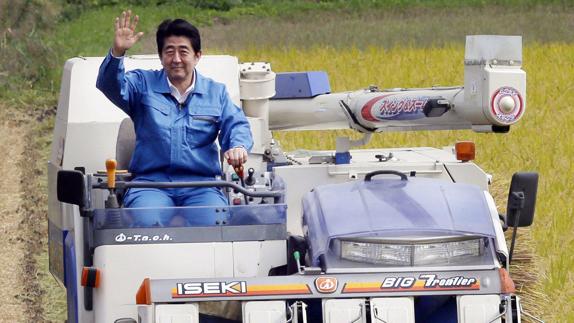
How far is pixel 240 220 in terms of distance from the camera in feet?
22.7

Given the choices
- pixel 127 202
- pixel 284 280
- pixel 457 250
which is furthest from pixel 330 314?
pixel 127 202

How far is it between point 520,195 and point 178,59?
1871mm

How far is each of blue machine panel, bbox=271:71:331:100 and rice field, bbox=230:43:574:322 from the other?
1.52m

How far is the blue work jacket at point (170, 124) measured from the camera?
24.3ft

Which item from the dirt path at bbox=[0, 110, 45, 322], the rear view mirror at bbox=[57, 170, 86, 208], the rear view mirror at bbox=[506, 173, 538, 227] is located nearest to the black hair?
the rear view mirror at bbox=[57, 170, 86, 208]

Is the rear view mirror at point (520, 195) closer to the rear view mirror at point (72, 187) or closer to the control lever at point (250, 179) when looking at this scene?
the control lever at point (250, 179)

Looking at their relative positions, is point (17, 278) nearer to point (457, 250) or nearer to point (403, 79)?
point (457, 250)

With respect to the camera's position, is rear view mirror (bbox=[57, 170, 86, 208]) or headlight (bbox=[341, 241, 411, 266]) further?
rear view mirror (bbox=[57, 170, 86, 208])

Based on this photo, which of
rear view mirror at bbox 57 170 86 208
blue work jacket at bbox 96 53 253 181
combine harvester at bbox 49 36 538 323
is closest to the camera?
combine harvester at bbox 49 36 538 323

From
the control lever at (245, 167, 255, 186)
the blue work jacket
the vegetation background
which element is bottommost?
the control lever at (245, 167, 255, 186)

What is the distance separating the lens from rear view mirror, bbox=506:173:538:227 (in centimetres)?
691

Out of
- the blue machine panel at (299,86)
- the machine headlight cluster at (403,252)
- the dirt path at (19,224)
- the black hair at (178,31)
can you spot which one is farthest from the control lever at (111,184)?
the dirt path at (19,224)

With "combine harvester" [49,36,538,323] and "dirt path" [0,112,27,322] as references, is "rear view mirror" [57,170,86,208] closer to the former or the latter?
"combine harvester" [49,36,538,323]

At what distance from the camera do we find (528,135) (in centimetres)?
1570
